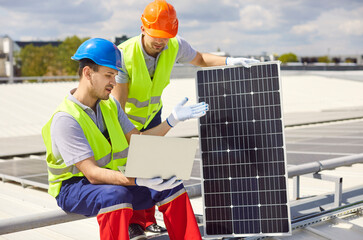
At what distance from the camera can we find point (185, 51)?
4949 millimetres

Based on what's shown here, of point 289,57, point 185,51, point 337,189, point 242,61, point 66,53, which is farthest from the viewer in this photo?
point 289,57

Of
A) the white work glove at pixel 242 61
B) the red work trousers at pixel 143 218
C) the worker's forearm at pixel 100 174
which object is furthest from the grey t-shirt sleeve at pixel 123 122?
the white work glove at pixel 242 61

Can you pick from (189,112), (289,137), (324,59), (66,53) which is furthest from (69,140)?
(324,59)

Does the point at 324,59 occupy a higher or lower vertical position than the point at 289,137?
higher

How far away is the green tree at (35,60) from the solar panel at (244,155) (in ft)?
254

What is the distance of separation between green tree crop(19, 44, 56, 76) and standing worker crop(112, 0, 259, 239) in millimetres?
76670

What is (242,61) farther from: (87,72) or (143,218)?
(143,218)

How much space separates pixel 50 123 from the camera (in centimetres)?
359

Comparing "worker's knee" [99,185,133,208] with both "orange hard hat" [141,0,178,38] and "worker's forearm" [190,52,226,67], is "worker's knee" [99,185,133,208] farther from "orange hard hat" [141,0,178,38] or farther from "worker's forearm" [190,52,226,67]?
"worker's forearm" [190,52,226,67]

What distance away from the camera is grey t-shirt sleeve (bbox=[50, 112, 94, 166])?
3.45m

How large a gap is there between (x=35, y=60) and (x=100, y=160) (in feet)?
258

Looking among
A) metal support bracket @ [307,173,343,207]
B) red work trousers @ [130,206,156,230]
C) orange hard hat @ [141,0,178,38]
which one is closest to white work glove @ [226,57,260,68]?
orange hard hat @ [141,0,178,38]

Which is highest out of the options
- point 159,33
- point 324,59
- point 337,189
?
point 324,59

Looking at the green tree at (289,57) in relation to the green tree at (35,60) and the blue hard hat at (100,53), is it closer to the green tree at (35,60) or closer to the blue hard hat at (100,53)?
the green tree at (35,60)
